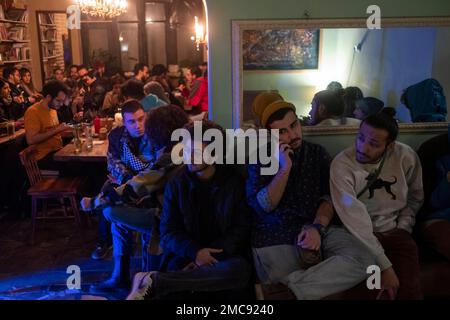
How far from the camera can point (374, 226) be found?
2410 millimetres

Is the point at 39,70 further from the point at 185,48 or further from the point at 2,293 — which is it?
the point at 2,293

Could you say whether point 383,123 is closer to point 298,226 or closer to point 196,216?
point 298,226

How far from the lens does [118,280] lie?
9.29 ft

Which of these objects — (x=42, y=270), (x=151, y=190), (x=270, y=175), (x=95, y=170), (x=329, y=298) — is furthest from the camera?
(x=95, y=170)

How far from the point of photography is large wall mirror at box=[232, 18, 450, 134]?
268 centimetres

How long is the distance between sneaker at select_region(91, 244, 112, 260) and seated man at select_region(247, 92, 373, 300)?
4.83 feet

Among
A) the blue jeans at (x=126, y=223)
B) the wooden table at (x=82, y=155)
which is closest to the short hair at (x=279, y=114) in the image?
the blue jeans at (x=126, y=223)

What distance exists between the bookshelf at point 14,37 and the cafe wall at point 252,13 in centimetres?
573

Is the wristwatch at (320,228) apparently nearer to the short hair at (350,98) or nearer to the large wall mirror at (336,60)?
the large wall mirror at (336,60)

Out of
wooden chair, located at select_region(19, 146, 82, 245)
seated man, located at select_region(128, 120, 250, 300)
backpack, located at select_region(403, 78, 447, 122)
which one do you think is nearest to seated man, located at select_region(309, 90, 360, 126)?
backpack, located at select_region(403, 78, 447, 122)

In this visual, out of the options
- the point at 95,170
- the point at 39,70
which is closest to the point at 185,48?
the point at 39,70

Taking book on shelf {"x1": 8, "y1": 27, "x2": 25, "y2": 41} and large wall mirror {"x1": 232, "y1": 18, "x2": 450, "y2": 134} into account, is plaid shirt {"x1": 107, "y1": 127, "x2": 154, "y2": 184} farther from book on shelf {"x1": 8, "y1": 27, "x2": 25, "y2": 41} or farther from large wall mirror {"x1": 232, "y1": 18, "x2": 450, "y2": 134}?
book on shelf {"x1": 8, "y1": 27, "x2": 25, "y2": 41}

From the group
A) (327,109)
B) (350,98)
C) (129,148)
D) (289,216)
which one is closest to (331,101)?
(327,109)
